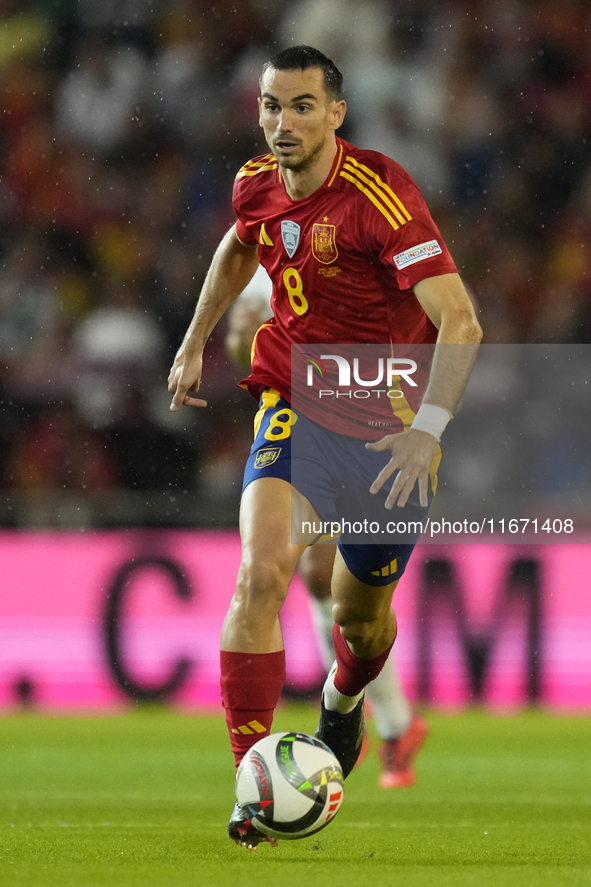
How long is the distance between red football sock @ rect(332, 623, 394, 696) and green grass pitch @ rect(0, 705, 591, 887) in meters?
0.42

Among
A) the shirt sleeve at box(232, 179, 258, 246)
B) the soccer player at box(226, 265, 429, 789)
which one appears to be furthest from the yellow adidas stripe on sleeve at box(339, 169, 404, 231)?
the soccer player at box(226, 265, 429, 789)

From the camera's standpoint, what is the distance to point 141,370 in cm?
882

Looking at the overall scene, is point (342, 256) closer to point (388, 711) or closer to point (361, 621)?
point (361, 621)

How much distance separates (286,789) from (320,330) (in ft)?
4.43

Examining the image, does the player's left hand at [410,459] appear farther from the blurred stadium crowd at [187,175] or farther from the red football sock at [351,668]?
the blurred stadium crowd at [187,175]

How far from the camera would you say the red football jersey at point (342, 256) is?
370 centimetres

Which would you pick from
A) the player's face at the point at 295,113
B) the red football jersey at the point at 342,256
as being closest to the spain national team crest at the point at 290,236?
the red football jersey at the point at 342,256

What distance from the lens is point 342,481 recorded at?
155 inches

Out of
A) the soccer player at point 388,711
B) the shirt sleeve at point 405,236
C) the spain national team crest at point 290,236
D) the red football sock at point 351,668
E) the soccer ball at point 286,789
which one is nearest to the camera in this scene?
the soccer ball at point 286,789

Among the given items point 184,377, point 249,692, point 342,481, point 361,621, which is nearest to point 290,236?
point 184,377

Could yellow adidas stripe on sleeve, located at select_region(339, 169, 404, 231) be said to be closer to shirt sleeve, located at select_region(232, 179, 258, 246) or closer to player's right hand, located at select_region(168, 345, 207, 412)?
shirt sleeve, located at select_region(232, 179, 258, 246)

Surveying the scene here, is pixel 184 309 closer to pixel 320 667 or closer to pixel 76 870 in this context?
pixel 320 667

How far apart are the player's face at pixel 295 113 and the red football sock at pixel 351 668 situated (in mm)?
1493

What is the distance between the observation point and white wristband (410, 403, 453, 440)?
3.50m
